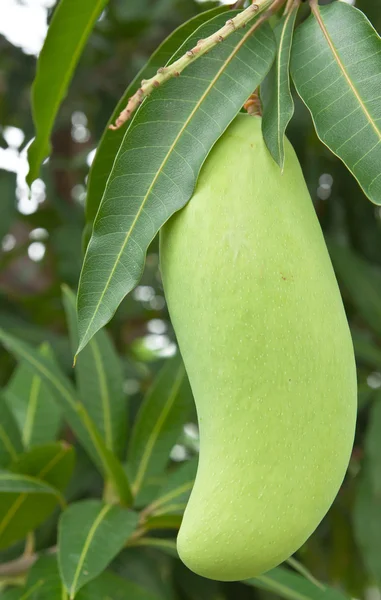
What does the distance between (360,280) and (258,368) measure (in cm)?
98

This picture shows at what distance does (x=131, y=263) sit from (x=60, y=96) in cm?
25

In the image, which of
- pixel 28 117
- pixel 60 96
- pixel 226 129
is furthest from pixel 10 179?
pixel 226 129

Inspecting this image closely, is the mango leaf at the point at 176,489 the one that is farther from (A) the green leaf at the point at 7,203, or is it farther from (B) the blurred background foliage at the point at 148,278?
(A) the green leaf at the point at 7,203

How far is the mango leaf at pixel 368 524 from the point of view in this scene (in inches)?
48.1

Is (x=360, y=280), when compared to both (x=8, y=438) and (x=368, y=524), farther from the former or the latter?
(x=8, y=438)

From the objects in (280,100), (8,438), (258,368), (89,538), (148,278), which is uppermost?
(280,100)

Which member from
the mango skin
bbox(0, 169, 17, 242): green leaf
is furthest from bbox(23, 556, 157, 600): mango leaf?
bbox(0, 169, 17, 242): green leaf

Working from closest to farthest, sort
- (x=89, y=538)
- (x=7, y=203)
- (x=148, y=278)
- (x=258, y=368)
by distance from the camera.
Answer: (x=258, y=368) → (x=89, y=538) → (x=7, y=203) → (x=148, y=278)

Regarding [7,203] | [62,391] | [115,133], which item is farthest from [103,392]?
[7,203]

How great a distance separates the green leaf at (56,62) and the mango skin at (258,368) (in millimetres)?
237

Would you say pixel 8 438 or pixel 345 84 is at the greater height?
pixel 345 84

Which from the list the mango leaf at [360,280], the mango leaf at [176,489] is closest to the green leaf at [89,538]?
the mango leaf at [176,489]

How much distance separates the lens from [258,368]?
1.56 feet

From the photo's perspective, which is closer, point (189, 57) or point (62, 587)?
point (189, 57)
